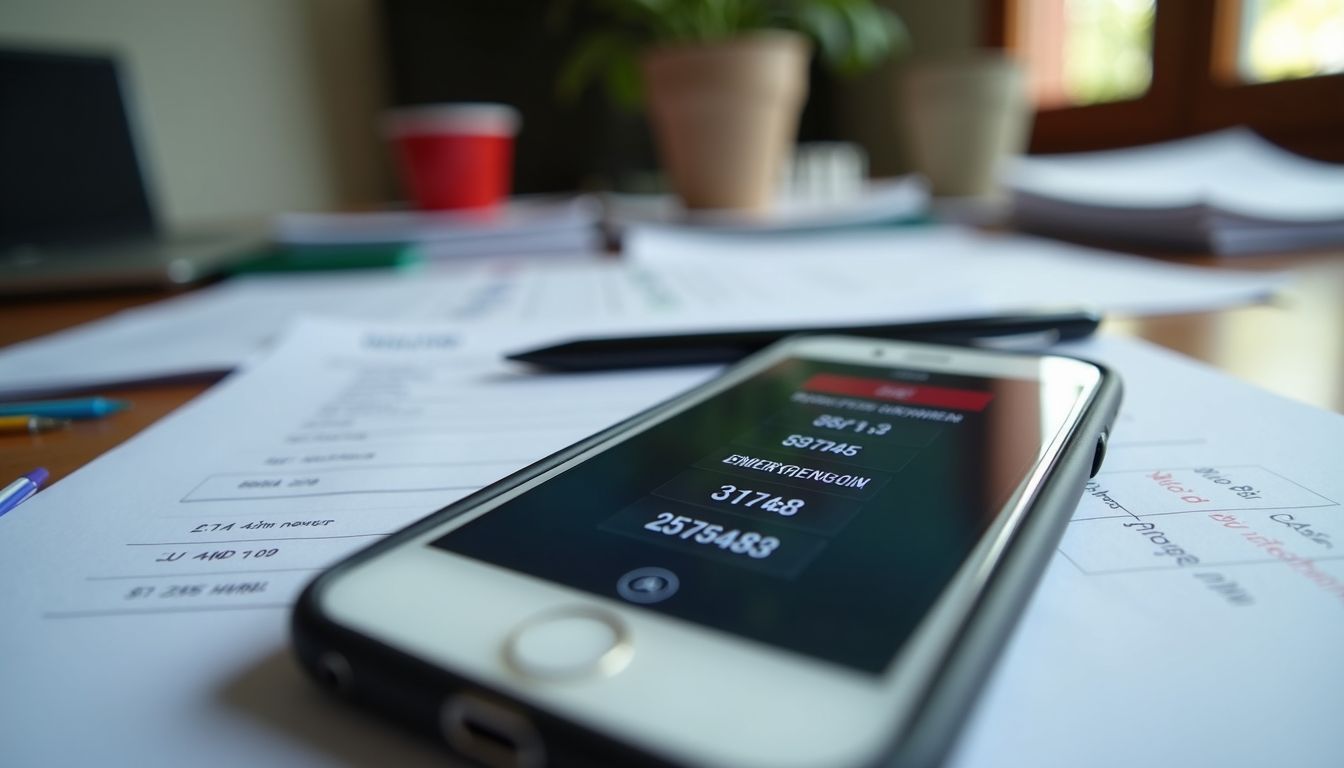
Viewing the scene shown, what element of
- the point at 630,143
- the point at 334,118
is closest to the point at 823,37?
the point at 630,143

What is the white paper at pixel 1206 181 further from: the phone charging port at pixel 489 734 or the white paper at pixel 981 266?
the phone charging port at pixel 489 734

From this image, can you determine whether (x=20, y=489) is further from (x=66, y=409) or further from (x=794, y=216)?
(x=794, y=216)

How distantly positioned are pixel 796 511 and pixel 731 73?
543 mm

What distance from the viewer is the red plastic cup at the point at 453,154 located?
64 cm

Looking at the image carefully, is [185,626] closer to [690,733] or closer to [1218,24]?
[690,733]

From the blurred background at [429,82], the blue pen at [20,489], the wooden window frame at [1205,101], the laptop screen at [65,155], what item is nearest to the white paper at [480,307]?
the blue pen at [20,489]

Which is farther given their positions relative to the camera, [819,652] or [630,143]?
[630,143]

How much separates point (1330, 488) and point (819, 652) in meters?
0.15

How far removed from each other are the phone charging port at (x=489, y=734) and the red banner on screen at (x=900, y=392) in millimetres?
148

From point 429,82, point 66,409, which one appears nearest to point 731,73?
point 66,409

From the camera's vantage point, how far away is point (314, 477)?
20cm

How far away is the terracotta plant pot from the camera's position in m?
0.61

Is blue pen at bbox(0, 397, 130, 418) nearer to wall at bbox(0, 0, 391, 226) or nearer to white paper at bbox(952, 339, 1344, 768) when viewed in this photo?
white paper at bbox(952, 339, 1344, 768)

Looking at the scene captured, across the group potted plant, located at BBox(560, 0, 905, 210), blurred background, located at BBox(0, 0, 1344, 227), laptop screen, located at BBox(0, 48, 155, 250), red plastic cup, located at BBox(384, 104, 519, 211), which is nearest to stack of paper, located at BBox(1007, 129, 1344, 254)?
potted plant, located at BBox(560, 0, 905, 210)
